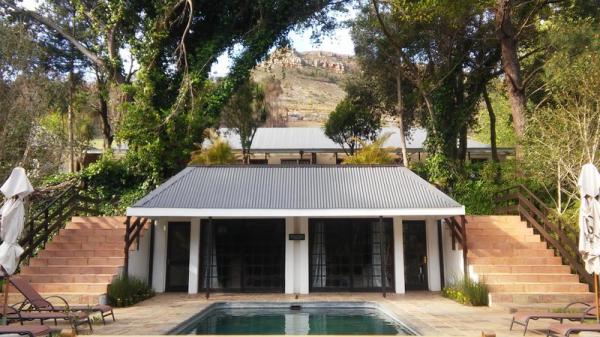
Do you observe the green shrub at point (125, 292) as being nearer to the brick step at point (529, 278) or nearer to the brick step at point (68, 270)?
the brick step at point (68, 270)

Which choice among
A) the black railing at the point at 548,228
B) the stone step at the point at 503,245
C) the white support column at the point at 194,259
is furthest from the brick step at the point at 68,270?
the black railing at the point at 548,228

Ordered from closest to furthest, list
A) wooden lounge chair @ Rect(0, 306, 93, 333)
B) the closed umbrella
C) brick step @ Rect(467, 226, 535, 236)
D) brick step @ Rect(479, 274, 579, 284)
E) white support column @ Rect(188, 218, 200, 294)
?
1. the closed umbrella
2. wooden lounge chair @ Rect(0, 306, 93, 333)
3. brick step @ Rect(479, 274, 579, 284)
4. white support column @ Rect(188, 218, 200, 294)
5. brick step @ Rect(467, 226, 535, 236)

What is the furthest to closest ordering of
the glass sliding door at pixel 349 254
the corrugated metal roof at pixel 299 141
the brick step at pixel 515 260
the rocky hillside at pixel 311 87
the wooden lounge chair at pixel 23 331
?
1. the rocky hillside at pixel 311 87
2. the corrugated metal roof at pixel 299 141
3. the glass sliding door at pixel 349 254
4. the brick step at pixel 515 260
5. the wooden lounge chair at pixel 23 331

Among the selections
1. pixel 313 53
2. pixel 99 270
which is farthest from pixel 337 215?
pixel 313 53

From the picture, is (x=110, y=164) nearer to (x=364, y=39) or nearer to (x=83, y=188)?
(x=83, y=188)

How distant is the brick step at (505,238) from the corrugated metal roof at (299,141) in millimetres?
13633

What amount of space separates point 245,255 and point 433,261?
5321 millimetres

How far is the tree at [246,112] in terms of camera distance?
25520mm

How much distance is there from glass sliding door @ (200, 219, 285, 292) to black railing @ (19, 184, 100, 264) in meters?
4.09

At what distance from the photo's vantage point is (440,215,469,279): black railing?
12.0 metres

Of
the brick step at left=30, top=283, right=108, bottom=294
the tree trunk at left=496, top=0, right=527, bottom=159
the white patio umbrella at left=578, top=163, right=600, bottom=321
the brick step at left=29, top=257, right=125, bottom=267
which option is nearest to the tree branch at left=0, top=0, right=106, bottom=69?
the brick step at left=29, top=257, right=125, bottom=267

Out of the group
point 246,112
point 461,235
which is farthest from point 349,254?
point 246,112

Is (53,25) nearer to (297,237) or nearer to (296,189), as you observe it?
(296,189)

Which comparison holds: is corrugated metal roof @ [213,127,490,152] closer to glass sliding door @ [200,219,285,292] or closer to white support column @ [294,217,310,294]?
glass sliding door @ [200,219,285,292]
